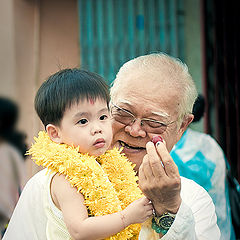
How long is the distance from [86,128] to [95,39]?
4221 mm

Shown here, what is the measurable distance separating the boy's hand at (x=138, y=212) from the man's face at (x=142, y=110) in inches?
25.4

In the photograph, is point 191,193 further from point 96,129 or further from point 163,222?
point 96,129

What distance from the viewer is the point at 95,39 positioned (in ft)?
20.2

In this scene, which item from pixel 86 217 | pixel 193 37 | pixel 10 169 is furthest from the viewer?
pixel 193 37

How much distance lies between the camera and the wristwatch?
2129 millimetres

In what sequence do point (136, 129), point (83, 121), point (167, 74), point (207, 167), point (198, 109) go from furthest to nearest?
point (198, 109)
point (207, 167)
point (167, 74)
point (136, 129)
point (83, 121)

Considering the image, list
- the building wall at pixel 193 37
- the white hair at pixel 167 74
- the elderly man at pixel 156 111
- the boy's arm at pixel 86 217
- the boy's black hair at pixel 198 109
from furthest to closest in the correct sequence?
the building wall at pixel 193 37, the boy's black hair at pixel 198 109, the white hair at pixel 167 74, the elderly man at pixel 156 111, the boy's arm at pixel 86 217

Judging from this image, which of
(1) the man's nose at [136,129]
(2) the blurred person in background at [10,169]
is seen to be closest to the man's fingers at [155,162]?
(1) the man's nose at [136,129]

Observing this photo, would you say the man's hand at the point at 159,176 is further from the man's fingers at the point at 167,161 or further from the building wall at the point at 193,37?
the building wall at the point at 193,37

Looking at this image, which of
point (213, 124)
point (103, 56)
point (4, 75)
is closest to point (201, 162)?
point (213, 124)

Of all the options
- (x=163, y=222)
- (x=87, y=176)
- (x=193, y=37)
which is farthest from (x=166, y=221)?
(x=193, y=37)

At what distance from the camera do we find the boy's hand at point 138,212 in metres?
1.97

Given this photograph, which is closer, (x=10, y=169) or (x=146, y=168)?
(x=146, y=168)

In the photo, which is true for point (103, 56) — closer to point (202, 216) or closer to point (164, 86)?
point (164, 86)
